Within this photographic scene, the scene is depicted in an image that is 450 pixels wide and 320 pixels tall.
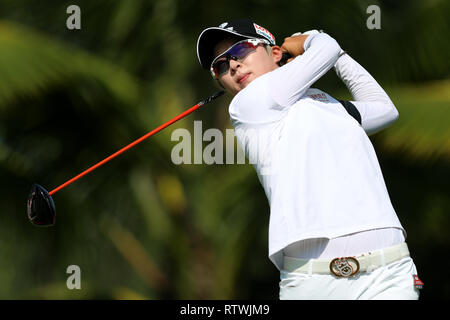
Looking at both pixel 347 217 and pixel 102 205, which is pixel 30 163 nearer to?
pixel 102 205

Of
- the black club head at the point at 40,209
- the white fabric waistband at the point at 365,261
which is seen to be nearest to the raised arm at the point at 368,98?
the white fabric waistband at the point at 365,261

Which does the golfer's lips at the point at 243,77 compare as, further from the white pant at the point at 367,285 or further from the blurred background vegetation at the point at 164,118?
the blurred background vegetation at the point at 164,118

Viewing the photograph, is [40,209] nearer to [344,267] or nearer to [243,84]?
[243,84]

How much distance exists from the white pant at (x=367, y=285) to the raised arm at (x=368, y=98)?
54cm

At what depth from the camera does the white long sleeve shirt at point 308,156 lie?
2080 millimetres

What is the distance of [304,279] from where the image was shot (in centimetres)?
212

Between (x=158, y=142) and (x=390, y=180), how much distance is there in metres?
1.79

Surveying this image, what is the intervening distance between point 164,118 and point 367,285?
3652mm

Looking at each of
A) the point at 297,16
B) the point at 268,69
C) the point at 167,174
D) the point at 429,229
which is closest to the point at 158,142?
the point at 167,174

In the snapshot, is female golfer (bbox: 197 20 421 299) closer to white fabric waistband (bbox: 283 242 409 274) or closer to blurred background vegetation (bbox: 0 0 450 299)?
white fabric waistband (bbox: 283 242 409 274)

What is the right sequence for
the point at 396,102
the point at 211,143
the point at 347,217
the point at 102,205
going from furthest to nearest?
the point at 102,205, the point at 211,143, the point at 396,102, the point at 347,217

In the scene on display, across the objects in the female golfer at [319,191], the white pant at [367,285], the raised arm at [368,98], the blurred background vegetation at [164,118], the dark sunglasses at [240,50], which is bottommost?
the white pant at [367,285]

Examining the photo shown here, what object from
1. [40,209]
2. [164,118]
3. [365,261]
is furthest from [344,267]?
[164,118]

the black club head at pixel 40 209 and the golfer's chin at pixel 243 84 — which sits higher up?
the golfer's chin at pixel 243 84
